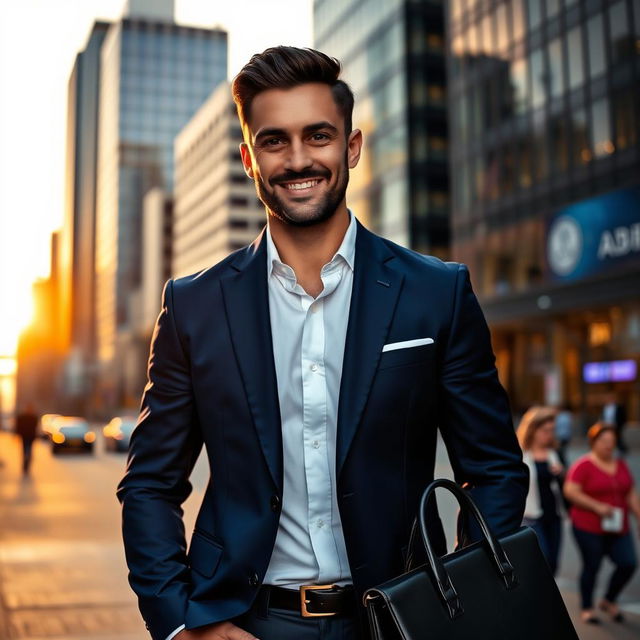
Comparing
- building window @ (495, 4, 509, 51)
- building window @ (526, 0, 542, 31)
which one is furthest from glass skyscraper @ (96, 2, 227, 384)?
building window @ (526, 0, 542, 31)

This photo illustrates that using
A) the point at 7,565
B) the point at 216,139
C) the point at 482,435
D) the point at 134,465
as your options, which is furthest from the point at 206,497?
the point at 216,139

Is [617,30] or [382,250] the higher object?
[617,30]

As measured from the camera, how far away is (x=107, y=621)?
8.05 metres

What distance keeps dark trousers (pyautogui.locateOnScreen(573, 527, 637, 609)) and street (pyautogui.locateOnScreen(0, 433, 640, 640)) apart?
238 millimetres

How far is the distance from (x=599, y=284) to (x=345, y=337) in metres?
33.2

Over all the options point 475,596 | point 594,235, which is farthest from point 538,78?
point 475,596

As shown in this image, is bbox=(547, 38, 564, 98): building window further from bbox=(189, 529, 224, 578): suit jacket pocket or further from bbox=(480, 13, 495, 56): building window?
bbox=(189, 529, 224, 578): suit jacket pocket

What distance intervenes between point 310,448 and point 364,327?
0.33 metres

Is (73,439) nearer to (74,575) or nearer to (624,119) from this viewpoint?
(624,119)

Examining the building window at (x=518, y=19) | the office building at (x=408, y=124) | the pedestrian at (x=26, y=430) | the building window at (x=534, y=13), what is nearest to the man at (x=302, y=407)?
the pedestrian at (x=26, y=430)

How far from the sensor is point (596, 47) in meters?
34.4

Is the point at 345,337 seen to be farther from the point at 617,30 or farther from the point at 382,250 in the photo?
the point at 617,30

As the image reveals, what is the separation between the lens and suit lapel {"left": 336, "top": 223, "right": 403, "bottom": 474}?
228cm

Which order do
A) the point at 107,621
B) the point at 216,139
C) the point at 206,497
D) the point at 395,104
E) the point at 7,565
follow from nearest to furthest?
the point at 206,497
the point at 107,621
the point at 7,565
the point at 395,104
the point at 216,139
